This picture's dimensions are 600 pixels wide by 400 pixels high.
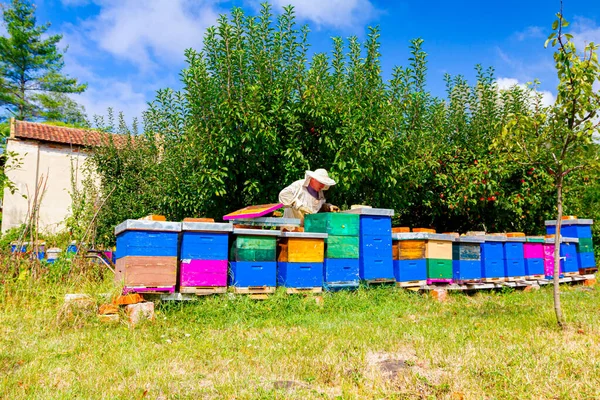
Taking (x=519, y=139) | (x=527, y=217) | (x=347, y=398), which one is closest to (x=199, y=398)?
(x=347, y=398)

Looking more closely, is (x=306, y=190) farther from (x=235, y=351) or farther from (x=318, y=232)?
(x=235, y=351)

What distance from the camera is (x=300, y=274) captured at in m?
7.27

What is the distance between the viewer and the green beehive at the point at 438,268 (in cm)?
848

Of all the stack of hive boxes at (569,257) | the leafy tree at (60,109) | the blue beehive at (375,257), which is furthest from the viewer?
the leafy tree at (60,109)

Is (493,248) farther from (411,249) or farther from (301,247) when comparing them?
(301,247)

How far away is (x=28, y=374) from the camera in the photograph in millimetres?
4215

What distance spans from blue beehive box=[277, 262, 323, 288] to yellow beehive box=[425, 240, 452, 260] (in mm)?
2150

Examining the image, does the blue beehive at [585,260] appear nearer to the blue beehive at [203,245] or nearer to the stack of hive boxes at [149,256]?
the blue beehive at [203,245]

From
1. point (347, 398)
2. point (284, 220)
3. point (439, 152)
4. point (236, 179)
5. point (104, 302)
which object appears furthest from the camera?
point (439, 152)

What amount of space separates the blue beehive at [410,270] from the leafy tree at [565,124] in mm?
2782

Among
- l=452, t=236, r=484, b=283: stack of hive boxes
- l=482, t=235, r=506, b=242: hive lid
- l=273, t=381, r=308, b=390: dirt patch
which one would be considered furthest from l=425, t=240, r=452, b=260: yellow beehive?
l=273, t=381, r=308, b=390: dirt patch

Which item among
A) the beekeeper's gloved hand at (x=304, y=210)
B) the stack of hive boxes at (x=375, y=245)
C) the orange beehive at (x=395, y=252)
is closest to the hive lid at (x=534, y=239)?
the orange beehive at (x=395, y=252)

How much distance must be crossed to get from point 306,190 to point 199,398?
5.21 m

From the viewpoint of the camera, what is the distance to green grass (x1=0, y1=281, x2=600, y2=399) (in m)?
3.73
